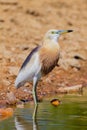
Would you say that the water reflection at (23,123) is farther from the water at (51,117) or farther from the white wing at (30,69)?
the white wing at (30,69)

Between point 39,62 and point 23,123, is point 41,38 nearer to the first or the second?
point 39,62

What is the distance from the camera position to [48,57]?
1224 centimetres

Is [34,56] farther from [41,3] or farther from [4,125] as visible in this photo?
[41,3]

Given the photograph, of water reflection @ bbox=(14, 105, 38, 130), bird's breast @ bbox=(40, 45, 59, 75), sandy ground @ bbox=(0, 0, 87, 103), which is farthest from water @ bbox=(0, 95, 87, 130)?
sandy ground @ bbox=(0, 0, 87, 103)

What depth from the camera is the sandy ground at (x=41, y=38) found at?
1431cm

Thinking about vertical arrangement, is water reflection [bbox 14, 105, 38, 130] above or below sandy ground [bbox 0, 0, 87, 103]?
above

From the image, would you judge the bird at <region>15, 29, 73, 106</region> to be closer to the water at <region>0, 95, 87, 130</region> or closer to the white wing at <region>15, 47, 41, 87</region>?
the white wing at <region>15, 47, 41, 87</region>

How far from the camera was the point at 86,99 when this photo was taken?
41.9 feet

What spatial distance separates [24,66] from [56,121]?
72.7 inches

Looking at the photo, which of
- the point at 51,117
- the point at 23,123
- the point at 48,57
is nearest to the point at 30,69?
the point at 48,57

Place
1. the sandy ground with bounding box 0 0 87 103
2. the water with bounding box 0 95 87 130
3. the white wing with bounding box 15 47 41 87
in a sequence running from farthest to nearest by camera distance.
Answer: the sandy ground with bounding box 0 0 87 103
the white wing with bounding box 15 47 41 87
the water with bounding box 0 95 87 130

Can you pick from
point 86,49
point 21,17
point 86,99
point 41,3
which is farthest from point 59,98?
point 41,3

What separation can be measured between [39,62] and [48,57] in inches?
7.1

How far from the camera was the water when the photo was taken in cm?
1030
